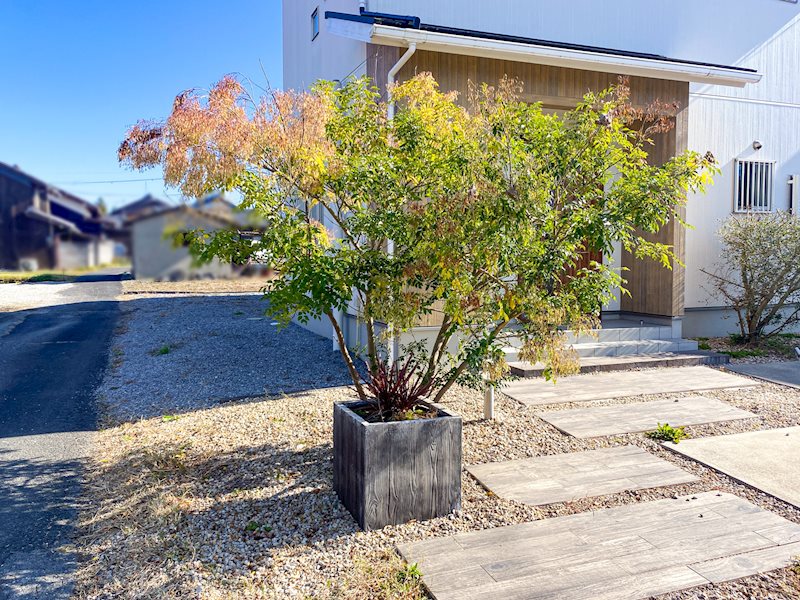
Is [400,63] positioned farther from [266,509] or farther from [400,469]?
[266,509]

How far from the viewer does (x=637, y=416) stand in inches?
233

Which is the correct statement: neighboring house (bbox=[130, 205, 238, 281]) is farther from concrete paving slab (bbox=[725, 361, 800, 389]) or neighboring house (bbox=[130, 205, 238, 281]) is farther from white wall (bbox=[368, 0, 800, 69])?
A: concrete paving slab (bbox=[725, 361, 800, 389])

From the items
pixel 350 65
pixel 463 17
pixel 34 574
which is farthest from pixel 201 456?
pixel 463 17

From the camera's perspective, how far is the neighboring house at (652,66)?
739cm

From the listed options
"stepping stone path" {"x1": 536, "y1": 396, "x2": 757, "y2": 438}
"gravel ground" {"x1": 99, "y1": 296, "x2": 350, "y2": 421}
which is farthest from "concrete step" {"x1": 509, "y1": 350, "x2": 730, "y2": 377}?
"gravel ground" {"x1": 99, "y1": 296, "x2": 350, "y2": 421}

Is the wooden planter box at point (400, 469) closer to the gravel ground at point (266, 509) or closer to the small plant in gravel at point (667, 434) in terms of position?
the gravel ground at point (266, 509)

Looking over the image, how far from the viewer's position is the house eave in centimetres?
674

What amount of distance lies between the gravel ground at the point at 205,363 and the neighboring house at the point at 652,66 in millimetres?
983

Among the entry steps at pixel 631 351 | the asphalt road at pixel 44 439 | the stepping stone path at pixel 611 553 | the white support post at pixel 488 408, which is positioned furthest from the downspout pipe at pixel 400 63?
the stepping stone path at pixel 611 553

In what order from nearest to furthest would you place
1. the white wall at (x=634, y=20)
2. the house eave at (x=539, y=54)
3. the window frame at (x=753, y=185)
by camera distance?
the house eave at (x=539, y=54) → the white wall at (x=634, y=20) → the window frame at (x=753, y=185)

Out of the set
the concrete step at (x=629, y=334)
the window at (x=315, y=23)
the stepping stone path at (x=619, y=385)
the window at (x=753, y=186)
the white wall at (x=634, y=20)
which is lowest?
the stepping stone path at (x=619, y=385)

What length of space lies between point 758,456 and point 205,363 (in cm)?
666

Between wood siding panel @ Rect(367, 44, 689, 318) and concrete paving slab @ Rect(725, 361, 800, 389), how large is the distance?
1.24 metres

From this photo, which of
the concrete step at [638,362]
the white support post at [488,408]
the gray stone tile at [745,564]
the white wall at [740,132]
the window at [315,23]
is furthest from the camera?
the window at [315,23]
